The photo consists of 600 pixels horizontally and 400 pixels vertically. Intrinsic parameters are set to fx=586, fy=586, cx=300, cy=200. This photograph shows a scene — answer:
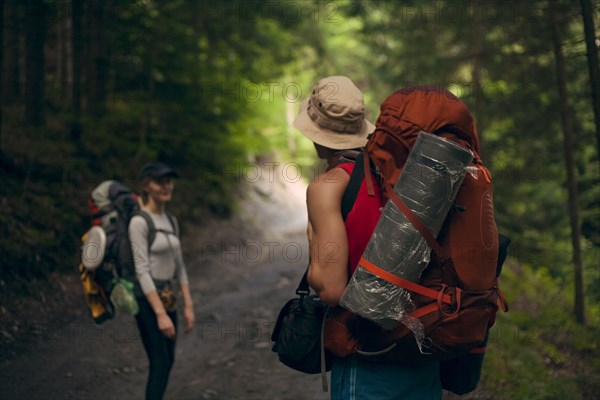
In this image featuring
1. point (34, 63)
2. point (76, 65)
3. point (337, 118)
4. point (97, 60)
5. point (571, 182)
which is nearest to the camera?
point (337, 118)

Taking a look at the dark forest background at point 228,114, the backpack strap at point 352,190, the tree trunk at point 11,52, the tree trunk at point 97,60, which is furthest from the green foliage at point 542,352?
the tree trunk at point 11,52

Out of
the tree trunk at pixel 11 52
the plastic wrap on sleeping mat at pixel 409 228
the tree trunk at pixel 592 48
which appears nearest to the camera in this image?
the plastic wrap on sleeping mat at pixel 409 228

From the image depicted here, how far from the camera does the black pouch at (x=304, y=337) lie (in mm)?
2635

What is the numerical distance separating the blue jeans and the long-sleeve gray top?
2595mm

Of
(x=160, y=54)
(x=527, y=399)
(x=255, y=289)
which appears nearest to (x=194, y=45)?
(x=160, y=54)

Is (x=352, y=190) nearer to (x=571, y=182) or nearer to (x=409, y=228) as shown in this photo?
(x=409, y=228)

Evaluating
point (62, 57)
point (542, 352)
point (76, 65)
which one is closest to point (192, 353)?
point (542, 352)

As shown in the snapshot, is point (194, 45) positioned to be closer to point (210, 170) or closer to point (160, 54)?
point (160, 54)

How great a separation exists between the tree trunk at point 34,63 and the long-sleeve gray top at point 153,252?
739 cm

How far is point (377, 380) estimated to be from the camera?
2518 millimetres

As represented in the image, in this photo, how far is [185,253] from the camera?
12055mm

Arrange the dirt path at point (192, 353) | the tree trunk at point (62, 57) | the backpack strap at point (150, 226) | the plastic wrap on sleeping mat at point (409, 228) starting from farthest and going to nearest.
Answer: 1. the tree trunk at point (62, 57)
2. the dirt path at point (192, 353)
3. the backpack strap at point (150, 226)
4. the plastic wrap on sleeping mat at point (409, 228)

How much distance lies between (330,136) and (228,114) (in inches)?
451

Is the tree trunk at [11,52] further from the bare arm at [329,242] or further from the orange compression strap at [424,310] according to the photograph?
the orange compression strap at [424,310]
